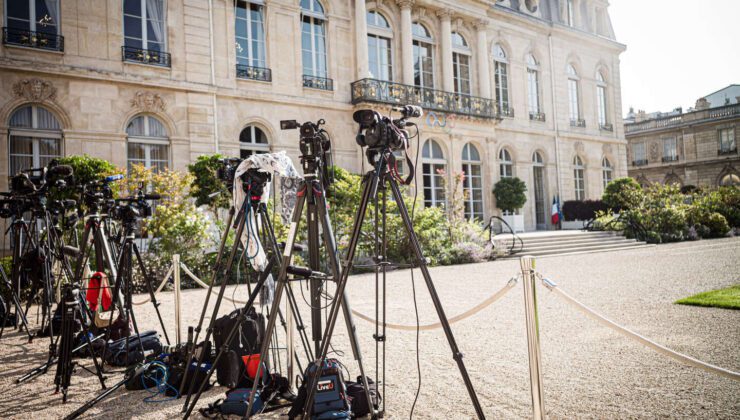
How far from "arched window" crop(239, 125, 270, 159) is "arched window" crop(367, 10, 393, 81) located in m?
4.93

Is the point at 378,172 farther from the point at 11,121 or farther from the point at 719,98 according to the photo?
the point at 719,98

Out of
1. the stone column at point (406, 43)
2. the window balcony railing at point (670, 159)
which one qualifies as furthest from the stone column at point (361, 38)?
the window balcony railing at point (670, 159)

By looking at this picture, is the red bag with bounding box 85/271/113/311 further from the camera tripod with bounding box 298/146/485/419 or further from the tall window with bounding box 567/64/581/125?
the tall window with bounding box 567/64/581/125

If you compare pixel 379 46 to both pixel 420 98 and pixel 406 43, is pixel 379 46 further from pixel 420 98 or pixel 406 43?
pixel 420 98

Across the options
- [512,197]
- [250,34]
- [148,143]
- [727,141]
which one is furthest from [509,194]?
[727,141]

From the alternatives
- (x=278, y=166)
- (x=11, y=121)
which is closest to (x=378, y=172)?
(x=278, y=166)

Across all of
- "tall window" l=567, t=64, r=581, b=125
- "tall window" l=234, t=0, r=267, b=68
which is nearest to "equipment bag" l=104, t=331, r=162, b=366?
"tall window" l=234, t=0, r=267, b=68

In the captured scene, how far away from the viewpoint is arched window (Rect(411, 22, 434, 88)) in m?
17.8

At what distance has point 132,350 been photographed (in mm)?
3812

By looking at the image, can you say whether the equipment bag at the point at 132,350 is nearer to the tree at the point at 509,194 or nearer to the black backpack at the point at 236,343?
the black backpack at the point at 236,343

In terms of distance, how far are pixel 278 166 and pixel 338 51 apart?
Result: 1340 centimetres

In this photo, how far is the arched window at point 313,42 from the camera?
14930 mm

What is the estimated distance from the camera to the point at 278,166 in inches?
119

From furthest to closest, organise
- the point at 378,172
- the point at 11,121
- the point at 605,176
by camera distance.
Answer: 1. the point at 605,176
2. the point at 11,121
3. the point at 378,172
